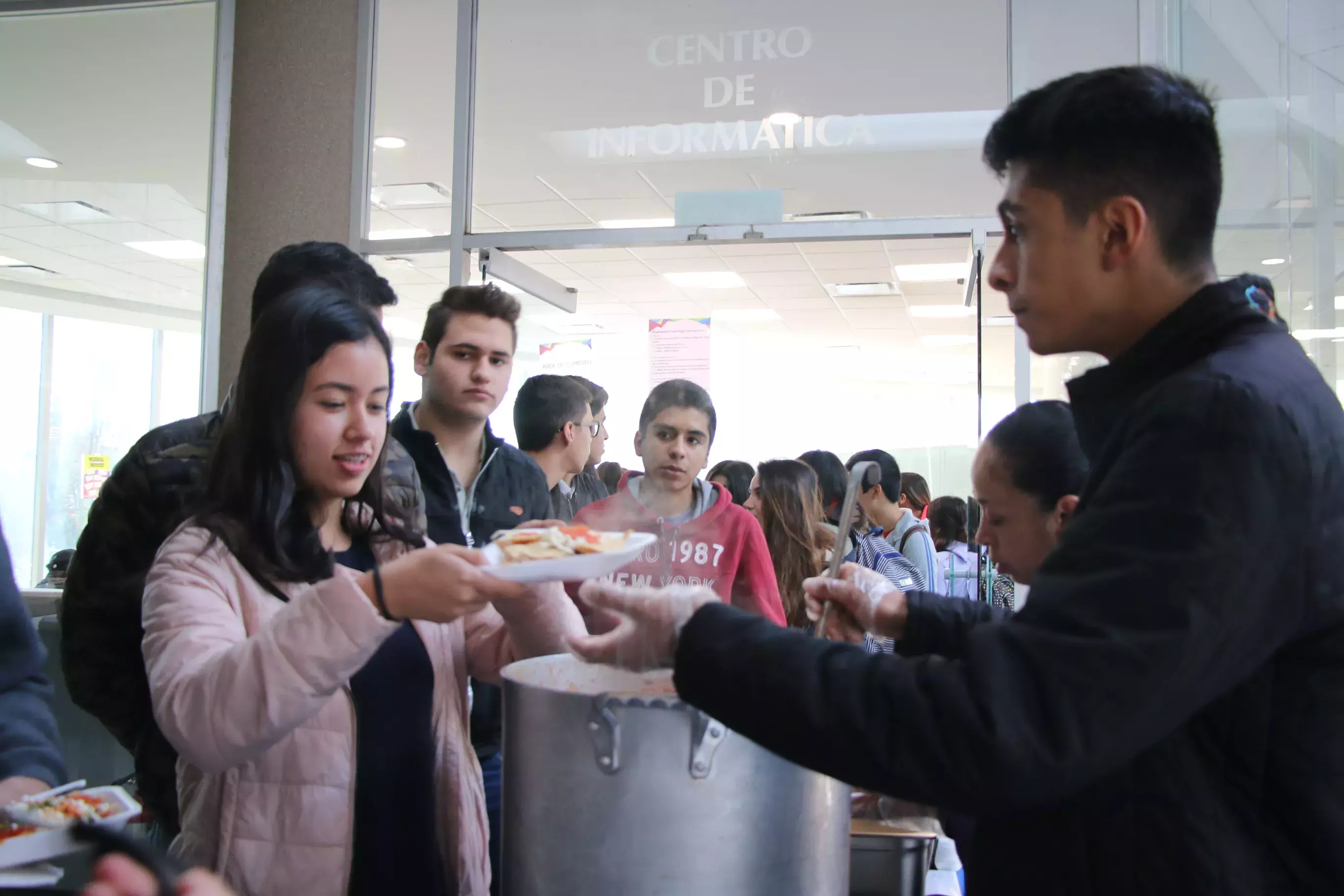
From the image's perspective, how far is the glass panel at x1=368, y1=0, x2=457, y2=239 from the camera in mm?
4309

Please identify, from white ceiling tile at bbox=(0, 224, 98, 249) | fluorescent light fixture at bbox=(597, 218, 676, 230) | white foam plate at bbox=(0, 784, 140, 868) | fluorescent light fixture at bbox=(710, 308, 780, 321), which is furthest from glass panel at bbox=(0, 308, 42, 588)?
fluorescent light fixture at bbox=(710, 308, 780, 321)

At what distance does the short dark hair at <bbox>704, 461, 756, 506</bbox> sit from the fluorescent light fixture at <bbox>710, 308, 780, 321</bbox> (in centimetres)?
399

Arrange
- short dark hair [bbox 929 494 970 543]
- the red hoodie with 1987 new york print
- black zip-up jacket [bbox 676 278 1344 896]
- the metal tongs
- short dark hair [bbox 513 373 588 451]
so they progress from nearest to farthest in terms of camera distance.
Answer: black zip-up jacket [bbox 676 278 1344 896]
the metal tongs
the red hoodie with 1987 new york print
short dark hair [bbox 513 373 588 451]
short dark hair [bbox 929 494 970 543]

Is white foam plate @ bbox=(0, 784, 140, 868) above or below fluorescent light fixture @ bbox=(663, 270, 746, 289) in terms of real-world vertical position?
below

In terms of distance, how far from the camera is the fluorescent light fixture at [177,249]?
14.2ft

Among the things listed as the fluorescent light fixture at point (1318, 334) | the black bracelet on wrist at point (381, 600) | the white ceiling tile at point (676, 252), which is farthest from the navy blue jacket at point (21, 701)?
the white ceiling tile at point (676, 252)

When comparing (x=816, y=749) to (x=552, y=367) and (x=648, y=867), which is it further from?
(x=552, y=367)

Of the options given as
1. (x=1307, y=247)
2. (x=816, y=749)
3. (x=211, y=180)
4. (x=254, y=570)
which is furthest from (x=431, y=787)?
(x=211, y=180)

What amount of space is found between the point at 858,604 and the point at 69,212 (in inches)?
183

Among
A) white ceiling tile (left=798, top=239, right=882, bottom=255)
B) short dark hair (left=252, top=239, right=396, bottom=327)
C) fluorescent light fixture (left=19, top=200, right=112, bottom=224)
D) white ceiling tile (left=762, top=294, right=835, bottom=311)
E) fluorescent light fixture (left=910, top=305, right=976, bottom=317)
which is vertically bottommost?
short dark hair (left=252, top=239, right=396, bottom=327)

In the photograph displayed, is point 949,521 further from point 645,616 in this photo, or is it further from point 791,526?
point 645,616

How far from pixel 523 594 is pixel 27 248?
169 inches

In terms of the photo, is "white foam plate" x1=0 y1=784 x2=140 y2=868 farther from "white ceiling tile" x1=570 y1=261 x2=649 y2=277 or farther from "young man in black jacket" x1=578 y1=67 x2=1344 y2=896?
"white ceiling tile" x1=570 y1=261 x2=649 y2=277

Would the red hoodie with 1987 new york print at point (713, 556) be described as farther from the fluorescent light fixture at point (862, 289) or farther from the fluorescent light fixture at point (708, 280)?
the fluorescent light fixture at point (862, 289)
